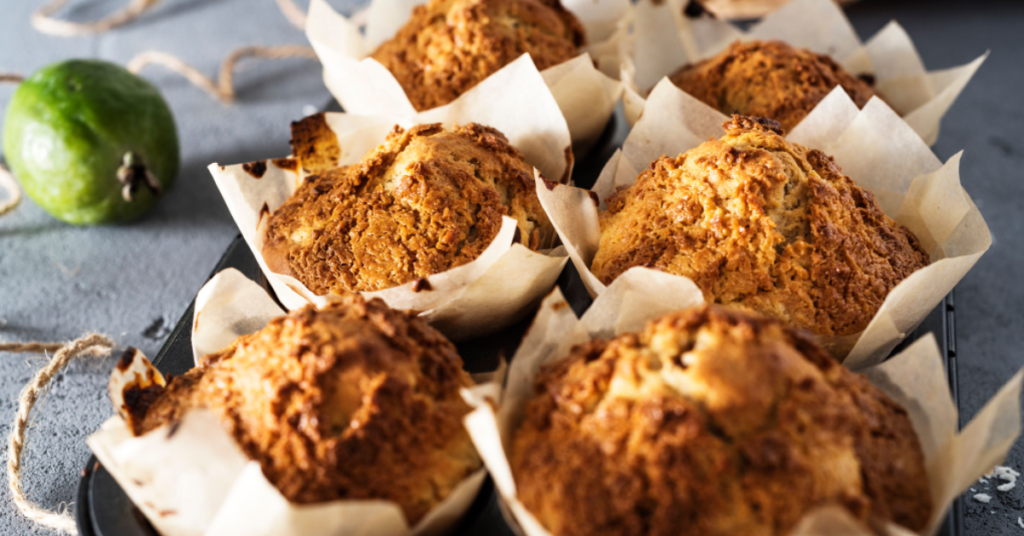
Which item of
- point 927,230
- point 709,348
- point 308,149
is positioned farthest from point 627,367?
point 308,149

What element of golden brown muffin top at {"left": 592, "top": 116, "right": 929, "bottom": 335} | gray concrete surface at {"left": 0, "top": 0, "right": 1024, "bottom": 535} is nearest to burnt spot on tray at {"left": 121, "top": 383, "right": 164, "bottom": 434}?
gray concrete surface at {"left": 0, "top": 0, "right": 1024, "bottom": 535}

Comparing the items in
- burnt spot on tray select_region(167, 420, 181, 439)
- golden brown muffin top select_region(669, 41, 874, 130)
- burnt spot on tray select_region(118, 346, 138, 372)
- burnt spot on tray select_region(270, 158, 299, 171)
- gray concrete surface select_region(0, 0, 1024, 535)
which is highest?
golden brown muffin top select_region(669, 41, 874, 130)

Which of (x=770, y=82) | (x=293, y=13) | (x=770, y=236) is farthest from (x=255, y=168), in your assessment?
(x=293, y=13)

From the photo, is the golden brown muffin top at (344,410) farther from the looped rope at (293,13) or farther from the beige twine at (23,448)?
the looped rope at (293,13)

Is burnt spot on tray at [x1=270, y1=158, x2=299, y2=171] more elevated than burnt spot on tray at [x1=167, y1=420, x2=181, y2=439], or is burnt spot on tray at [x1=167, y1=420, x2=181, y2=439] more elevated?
burnt spot on tray at [x1=167, y1=420, x2=181, y2=439]

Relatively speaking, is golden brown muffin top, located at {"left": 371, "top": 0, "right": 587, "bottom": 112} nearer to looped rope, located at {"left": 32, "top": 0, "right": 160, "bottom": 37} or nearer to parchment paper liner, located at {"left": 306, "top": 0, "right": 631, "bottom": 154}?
parchment paper liner, located at {"left": 306, "top": 0, "right": 631, "bottom": 154}
